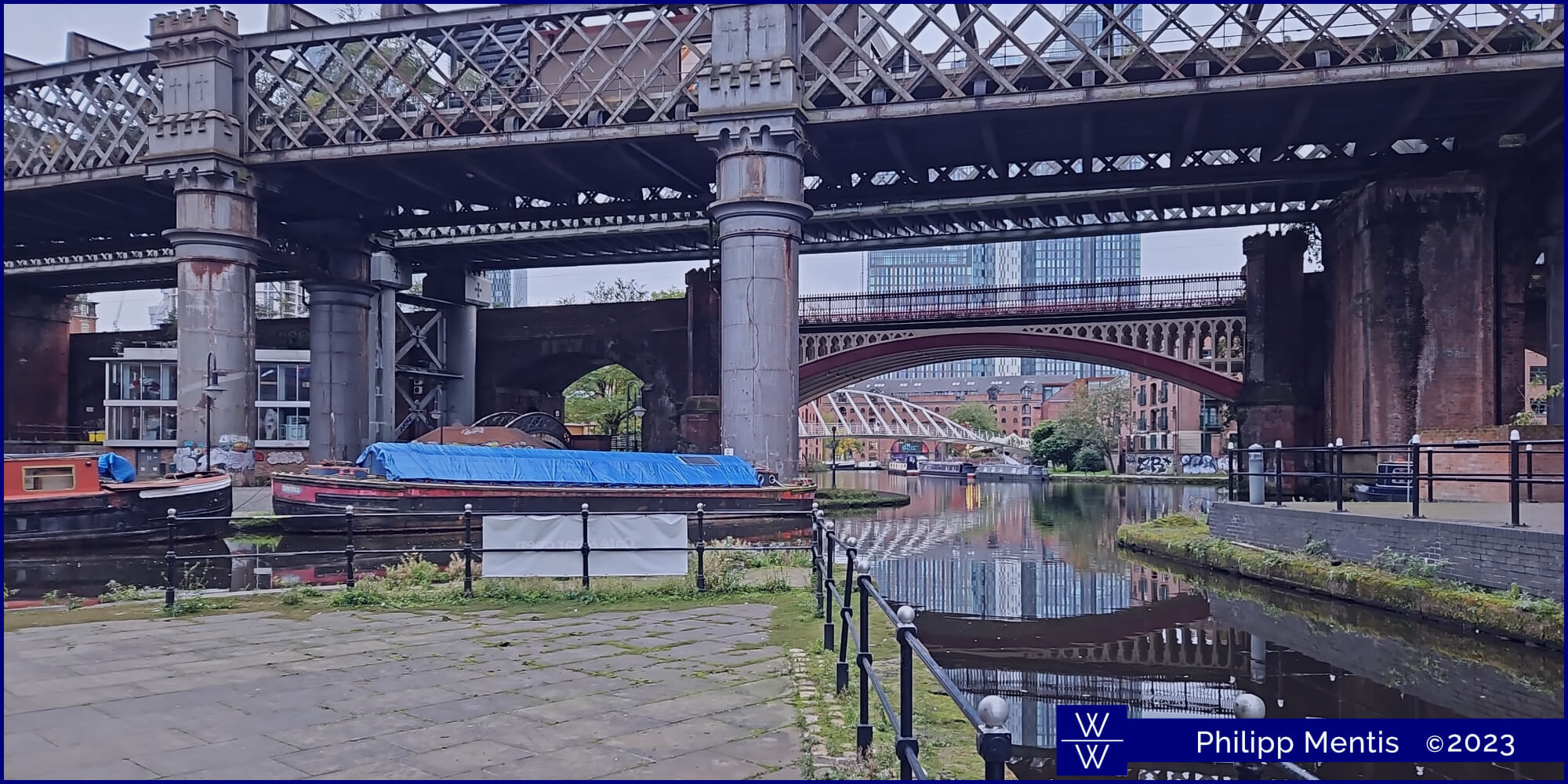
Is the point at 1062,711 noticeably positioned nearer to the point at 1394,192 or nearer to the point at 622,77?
the point at 622,77

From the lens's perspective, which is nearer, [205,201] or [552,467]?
[552,467]

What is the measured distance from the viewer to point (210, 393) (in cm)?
2566

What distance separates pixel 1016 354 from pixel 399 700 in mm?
41290

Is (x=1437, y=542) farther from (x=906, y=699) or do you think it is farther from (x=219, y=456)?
(x=219, y=456)

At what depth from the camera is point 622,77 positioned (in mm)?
24406

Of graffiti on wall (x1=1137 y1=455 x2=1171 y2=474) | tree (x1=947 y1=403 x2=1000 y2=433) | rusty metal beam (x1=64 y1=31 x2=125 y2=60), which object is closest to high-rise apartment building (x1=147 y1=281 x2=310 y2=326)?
rusty metal beam (x1=64 y1=31 x2=125 y2=60)

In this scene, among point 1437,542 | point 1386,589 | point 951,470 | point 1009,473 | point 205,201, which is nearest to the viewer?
point 1437,542

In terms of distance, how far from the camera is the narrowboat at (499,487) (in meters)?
22.6

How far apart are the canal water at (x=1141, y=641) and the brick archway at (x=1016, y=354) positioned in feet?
65.1

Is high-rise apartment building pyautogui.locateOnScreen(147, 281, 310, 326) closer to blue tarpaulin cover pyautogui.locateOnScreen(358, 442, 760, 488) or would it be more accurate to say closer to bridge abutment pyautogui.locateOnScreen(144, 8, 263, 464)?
bridge abutment pyautogui.locateOnScreen(144, 8, 263, 464)

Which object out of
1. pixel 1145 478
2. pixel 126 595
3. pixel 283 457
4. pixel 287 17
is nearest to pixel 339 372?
pixel 283 457

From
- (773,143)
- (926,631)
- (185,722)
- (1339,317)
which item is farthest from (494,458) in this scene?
(1339,317)

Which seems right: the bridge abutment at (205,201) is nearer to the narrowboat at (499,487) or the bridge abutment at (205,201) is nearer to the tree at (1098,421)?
the narrowboat at (499,487)

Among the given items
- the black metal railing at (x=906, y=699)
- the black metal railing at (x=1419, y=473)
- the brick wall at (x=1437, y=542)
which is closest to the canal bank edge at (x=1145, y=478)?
the black metal railing at (x=1419, y=473)
